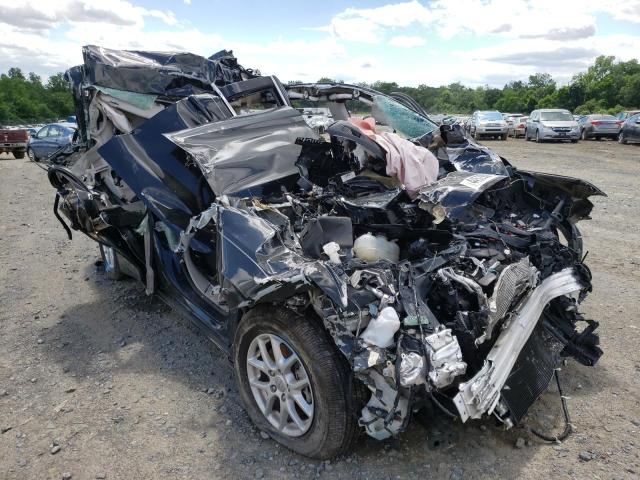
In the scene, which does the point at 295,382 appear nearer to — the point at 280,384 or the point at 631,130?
the point at 280,384

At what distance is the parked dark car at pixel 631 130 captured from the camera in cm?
2027

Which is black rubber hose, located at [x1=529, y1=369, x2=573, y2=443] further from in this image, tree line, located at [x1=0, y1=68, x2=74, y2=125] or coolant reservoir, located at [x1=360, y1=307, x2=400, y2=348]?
tree line, located at [x1=0, y1=68, x2=74, y2=125]

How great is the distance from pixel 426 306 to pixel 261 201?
1.40 m

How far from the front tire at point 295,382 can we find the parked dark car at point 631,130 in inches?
885

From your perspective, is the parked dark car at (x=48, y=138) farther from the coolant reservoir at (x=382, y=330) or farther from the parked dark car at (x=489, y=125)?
the coolant reservoir at (x=382, y=330)

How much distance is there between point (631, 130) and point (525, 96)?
39.0 meters

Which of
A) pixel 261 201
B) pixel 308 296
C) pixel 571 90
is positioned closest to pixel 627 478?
pixel 308 296

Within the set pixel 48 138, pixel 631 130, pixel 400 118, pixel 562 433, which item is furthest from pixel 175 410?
pixel 631 130

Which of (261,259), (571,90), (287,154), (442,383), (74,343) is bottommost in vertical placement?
(571,90)

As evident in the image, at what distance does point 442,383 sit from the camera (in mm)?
2125

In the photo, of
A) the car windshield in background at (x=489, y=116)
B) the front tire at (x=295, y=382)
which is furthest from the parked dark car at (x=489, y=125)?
the front tire at (x=295, y=382)

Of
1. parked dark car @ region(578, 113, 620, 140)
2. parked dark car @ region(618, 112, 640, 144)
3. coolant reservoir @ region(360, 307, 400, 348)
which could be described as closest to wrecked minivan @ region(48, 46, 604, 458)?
coolant reservoir @ region(360, 307, 400, 348)

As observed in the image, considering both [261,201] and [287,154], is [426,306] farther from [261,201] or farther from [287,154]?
[287,154]

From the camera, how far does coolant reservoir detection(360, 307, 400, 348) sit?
219cm
